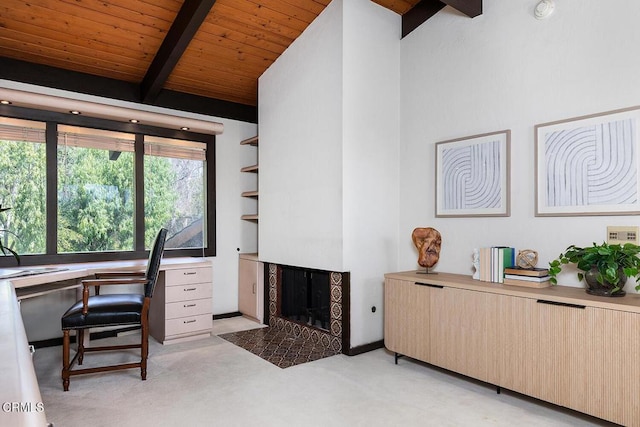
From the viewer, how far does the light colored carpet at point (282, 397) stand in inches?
93.6

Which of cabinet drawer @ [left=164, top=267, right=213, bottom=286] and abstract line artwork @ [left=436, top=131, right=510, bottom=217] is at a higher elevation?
abstract line artwork @ [left=436, top=131, right=510, bottom=217]

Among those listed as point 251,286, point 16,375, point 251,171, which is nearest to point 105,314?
point 251,286

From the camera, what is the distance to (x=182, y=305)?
3893mm

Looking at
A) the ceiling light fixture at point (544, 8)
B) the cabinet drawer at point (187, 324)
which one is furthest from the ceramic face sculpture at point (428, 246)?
the cabinet drawer at point (187, 324)

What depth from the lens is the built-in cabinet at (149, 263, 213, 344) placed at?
3811 millimetres

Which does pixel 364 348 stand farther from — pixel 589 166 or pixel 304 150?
pixel 589 166

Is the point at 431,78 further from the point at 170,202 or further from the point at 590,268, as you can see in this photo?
the point at 170,202

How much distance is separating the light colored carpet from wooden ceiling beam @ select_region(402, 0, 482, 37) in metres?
2.83

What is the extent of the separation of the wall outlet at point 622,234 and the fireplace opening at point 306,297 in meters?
2.13

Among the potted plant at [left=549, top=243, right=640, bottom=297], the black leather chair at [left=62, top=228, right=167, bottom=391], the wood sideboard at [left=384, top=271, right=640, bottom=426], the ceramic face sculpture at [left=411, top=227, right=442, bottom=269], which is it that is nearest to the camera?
the wood sideboard at [left=384, top=271, right=640, bottom=426]

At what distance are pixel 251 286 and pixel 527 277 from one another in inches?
116

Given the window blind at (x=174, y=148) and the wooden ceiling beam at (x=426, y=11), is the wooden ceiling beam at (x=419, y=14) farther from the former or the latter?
the window blind at (x=174, y=148)

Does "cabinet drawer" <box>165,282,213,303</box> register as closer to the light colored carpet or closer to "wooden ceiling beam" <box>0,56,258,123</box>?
the light colored carpet

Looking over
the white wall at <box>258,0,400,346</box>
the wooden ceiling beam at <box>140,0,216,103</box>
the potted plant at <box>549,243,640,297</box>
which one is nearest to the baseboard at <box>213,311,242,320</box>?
the white wall at <box>258,0,400,346</box>
